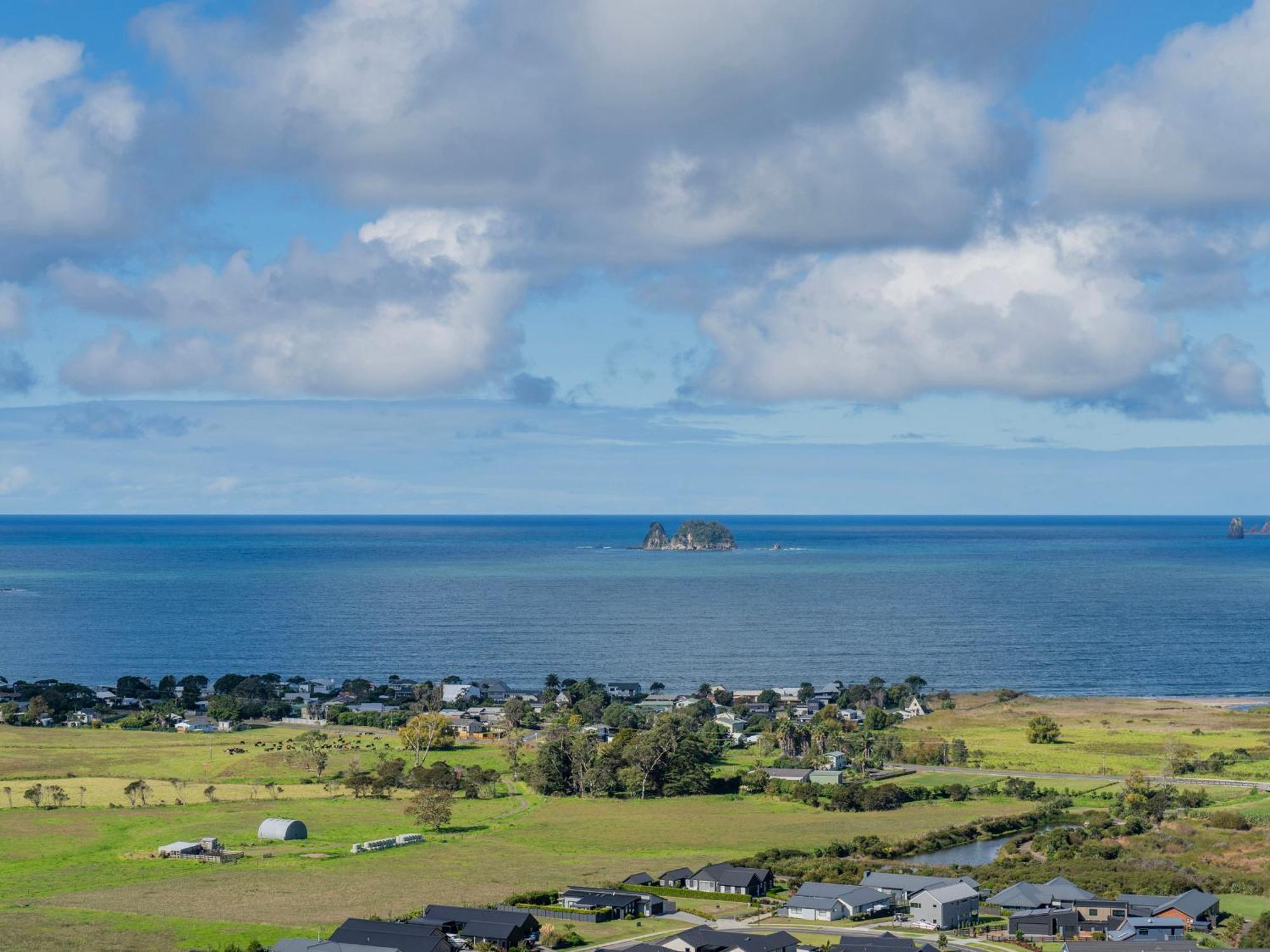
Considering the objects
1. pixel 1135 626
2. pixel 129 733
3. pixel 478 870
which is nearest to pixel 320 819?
pixel 478 870

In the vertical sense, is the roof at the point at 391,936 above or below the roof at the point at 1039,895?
above

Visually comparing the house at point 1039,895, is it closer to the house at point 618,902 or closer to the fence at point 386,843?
the house at point 618,902

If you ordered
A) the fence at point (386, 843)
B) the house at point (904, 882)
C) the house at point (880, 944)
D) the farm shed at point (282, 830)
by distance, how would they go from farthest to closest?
1. the farm shed at point (282, 830)
2. the fence at point (386, 843)
3. the house at point (904, 882)
4. the house at point (880, 944)

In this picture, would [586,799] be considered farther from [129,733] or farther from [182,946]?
[129,733]

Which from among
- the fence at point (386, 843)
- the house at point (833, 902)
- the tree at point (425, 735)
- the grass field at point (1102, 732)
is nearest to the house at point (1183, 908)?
the house at point (833, 902)

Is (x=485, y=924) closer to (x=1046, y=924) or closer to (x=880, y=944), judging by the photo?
(x=880, y=944)

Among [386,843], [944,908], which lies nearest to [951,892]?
[944,908]

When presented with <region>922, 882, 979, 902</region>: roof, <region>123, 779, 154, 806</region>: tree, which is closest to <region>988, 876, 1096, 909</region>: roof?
<region>922, 882, 979, 902</region>: roof

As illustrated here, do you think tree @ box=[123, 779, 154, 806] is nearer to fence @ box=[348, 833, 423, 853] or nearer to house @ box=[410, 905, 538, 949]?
fence @ box=[348, 833, 423, 853]
